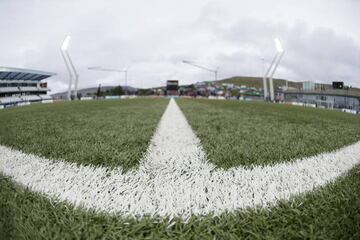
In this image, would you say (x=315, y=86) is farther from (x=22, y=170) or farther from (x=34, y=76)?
(x=22, y=170)

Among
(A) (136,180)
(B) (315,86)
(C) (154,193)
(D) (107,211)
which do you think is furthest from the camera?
(B) (315,86)

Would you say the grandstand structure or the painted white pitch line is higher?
the grandstand structure

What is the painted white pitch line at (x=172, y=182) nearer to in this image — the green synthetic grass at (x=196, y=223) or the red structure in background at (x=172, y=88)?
the green synthetic grass at (x=196, y=223)

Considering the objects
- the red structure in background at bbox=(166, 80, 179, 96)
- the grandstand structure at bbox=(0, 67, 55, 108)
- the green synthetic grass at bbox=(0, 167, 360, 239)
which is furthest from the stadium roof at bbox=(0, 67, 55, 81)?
the green synthetic grass at bbox=(0, 167, 360, 239)

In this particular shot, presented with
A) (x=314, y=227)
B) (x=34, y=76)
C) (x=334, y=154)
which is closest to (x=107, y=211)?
(x=314, y=227)

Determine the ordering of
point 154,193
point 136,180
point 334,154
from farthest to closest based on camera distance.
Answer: point 334,154 → point 136,180 → point 154,193

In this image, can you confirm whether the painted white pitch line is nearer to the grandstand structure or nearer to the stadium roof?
the grandstand structure

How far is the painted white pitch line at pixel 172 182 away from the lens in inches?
45.6

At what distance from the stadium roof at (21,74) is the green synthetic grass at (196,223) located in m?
56.9

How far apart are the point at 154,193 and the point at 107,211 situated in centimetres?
28

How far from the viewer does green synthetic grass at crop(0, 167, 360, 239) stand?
95 centimetres

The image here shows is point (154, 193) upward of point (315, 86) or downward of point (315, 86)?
downward

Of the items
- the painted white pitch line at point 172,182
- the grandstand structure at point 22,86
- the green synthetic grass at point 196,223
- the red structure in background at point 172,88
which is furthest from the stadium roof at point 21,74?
the green synthetic grass at point 196,223

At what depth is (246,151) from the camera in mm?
2168
